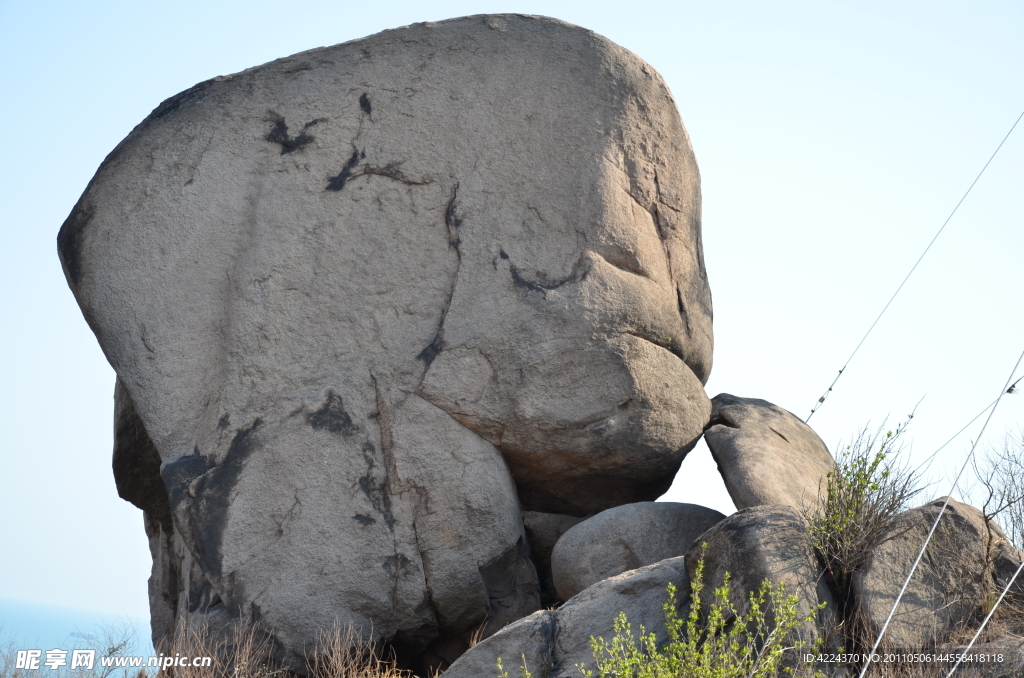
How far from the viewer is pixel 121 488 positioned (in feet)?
35.6

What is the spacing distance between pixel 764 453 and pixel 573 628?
3225 millimetres

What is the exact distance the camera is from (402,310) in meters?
9.20

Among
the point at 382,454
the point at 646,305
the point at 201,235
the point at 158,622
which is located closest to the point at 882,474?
the point at 646,305

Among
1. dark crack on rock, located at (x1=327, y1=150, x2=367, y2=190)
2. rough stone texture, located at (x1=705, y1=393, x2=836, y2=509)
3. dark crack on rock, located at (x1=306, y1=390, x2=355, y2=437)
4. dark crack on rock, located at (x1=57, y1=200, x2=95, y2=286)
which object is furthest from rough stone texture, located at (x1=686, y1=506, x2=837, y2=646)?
dark crack on rock, located at (x1=57, y1=200, x2=95, y2=286)

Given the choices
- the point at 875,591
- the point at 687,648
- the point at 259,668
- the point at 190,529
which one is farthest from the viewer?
the point at 190,529

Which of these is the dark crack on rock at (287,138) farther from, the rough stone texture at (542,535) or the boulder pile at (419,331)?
the rough stone texture at (542,535)

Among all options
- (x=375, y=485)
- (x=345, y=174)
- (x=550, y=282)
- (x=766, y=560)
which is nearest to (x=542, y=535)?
(x=375, y=485)

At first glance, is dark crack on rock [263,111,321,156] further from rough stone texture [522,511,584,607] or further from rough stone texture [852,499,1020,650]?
rough stone texture [852,499,1020,650]

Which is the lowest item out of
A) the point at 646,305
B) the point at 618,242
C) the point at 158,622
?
the point at 158,622

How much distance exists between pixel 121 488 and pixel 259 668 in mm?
3849

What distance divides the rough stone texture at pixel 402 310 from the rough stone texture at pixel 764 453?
1.20 ft

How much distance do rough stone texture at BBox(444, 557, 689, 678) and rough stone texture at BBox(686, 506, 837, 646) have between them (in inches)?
14.5

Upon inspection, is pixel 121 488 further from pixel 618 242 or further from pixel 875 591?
pixel 875 591

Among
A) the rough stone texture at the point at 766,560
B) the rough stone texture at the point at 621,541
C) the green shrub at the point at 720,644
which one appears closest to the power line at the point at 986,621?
the rough stone texture at the point at 766,560
